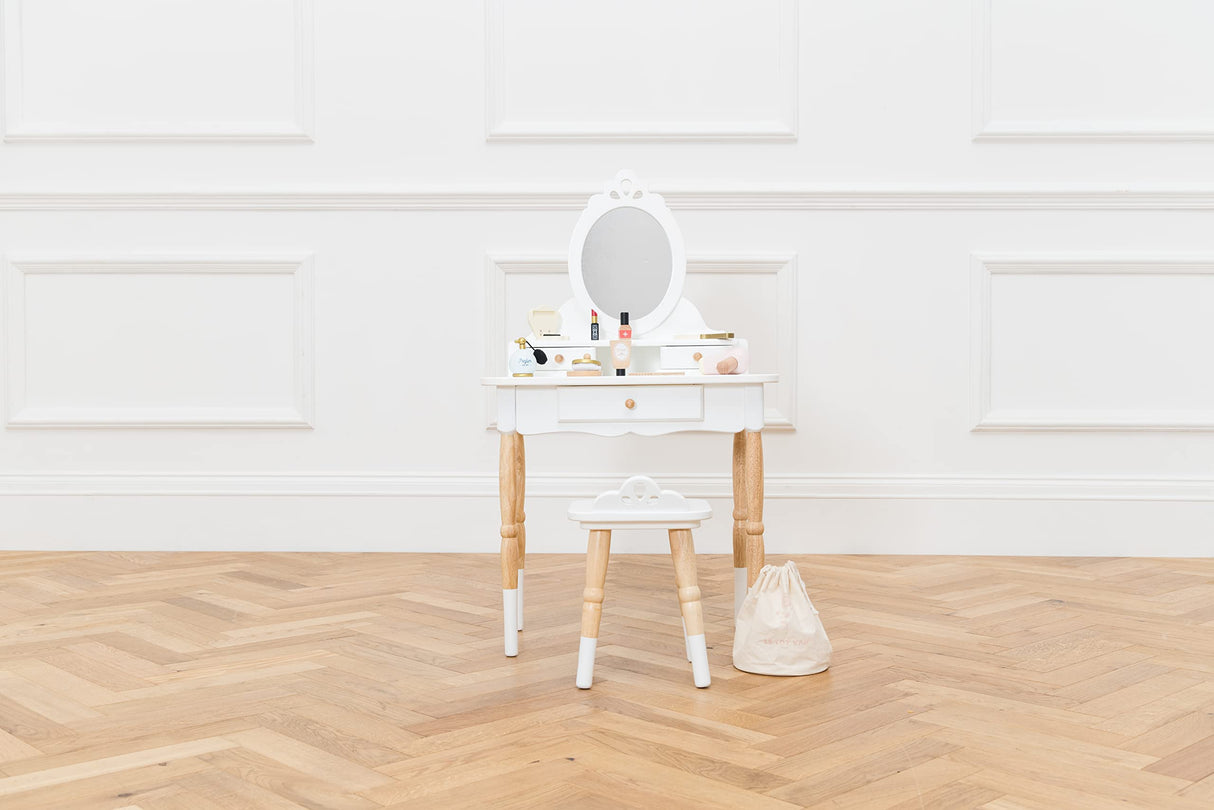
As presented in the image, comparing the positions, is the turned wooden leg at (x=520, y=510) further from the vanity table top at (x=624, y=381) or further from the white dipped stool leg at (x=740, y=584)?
the vanity table top at (x=624, y=381)

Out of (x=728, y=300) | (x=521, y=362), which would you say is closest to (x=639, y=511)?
(x=521, y=362)

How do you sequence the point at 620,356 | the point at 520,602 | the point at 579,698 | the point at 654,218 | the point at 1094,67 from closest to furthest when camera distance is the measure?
1. the point at 579,698
2. the point at 520,602
3. the point at 620,356
4. the point at 654,218
5. the point at 1094,67

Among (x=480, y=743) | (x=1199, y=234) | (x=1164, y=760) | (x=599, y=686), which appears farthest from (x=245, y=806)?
(x=1199, y=234)

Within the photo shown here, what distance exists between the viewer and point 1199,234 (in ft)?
10.2

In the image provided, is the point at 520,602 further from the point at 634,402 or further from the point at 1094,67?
the point at 1094,67

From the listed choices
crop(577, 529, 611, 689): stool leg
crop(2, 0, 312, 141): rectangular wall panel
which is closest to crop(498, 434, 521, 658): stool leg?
crop(577, 529, 611, 689): stool leg

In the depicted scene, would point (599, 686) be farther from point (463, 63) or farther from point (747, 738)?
point (463, 63)

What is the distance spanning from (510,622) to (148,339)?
1.86 meters

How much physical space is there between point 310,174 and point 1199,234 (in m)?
2.83

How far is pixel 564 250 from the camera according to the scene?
3168 mm

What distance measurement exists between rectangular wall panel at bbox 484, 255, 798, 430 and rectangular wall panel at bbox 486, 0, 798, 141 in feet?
1.33

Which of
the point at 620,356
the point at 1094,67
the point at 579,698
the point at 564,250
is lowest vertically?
the point at 579,698

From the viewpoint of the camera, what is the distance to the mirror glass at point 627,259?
2.61 meters

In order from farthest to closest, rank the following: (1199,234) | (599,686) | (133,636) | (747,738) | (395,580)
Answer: (1199,234) < (395,580) < (133,636) < (599,686) < (747,738)
